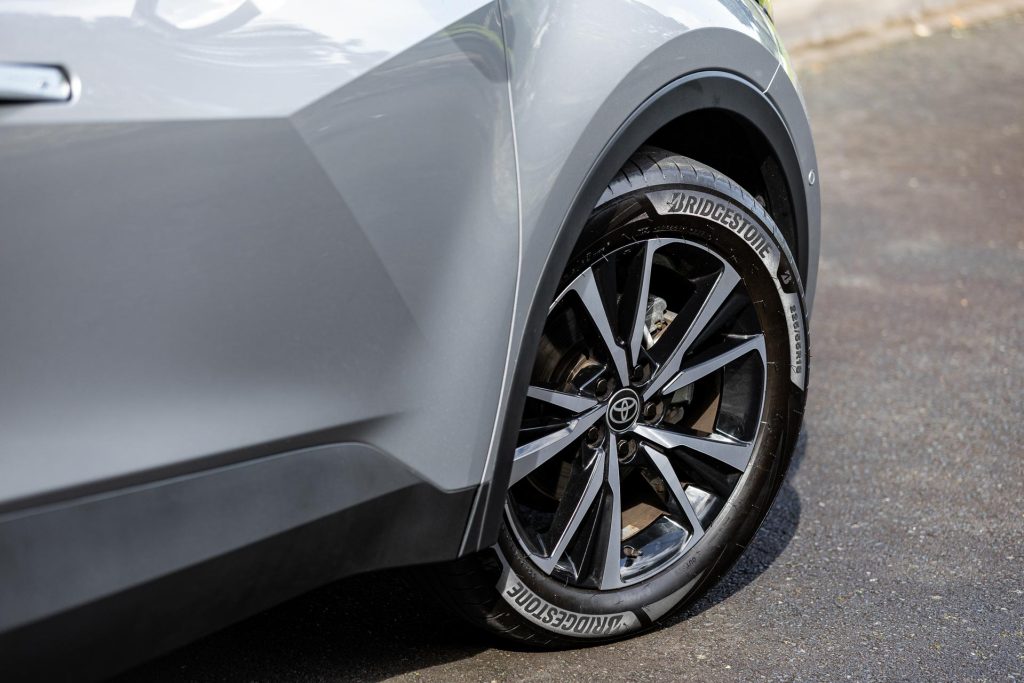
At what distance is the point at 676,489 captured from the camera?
7.59 ft

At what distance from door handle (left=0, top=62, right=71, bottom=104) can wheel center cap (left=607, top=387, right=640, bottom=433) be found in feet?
3.68

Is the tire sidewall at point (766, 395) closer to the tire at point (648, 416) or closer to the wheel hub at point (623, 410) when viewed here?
the tire at point (648, 416)

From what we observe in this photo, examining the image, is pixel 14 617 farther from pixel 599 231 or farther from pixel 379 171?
pixel 599 231

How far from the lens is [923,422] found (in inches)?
131

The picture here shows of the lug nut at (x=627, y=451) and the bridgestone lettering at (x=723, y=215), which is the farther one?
the lug nut at (x=627, y=451)

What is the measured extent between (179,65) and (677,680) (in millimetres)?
1394

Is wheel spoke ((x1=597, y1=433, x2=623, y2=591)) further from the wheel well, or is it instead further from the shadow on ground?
the wheel well

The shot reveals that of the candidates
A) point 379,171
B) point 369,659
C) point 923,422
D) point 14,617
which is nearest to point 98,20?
point 379,171

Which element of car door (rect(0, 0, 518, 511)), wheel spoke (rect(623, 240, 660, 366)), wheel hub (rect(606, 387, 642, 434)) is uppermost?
car door (rect(0, 0, 518, 511))

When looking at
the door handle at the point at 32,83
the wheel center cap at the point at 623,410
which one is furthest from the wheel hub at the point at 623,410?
the door handle at the point at 32,83

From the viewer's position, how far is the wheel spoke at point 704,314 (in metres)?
2.27

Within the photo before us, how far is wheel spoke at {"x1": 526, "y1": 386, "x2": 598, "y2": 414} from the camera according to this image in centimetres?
208

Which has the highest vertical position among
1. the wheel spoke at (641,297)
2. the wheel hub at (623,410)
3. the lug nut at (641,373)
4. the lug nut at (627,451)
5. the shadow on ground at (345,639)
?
the wheel spoke at (641,297)

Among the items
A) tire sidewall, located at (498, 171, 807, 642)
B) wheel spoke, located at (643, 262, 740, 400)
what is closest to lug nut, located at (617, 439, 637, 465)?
wheel spoke, located at (643, 262, 740, 400)
